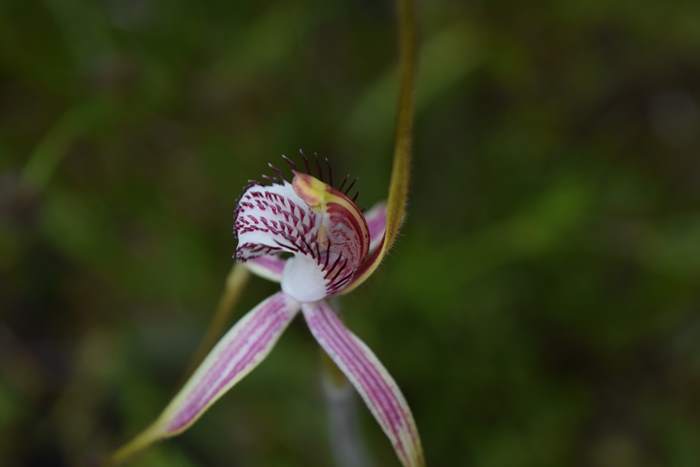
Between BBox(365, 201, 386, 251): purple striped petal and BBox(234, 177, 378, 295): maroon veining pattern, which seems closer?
BBox(234, 177, 378, 295): maroon veining pattern

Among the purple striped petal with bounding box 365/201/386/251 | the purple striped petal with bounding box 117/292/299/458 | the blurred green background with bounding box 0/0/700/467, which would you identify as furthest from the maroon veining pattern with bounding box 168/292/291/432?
the blurred green background with bounding box 0/0/700/467

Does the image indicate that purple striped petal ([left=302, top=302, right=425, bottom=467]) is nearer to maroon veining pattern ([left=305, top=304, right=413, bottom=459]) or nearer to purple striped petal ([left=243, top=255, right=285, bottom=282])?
maroon veining pattern ([left=305, top=304, right=413, bottom=459])

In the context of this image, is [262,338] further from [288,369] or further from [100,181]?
[100,181]

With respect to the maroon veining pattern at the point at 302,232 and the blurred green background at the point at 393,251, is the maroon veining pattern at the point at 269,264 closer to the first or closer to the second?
the maroon veining pattern at the point at 302,232

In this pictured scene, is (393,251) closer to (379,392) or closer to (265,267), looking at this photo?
(265,267)

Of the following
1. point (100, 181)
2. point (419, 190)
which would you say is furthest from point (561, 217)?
point (100, 181)

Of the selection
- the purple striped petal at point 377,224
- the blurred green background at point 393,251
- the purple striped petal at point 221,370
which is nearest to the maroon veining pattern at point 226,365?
the purple striped petal at point 221,370

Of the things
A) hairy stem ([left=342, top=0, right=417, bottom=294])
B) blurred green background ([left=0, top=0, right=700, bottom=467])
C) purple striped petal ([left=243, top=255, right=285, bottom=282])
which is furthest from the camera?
blurred green background ([left=0, top=0, right=700, bottom=467])
